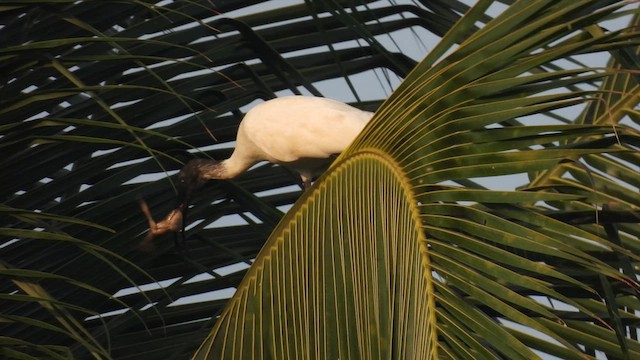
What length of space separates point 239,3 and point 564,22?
4.61 ft

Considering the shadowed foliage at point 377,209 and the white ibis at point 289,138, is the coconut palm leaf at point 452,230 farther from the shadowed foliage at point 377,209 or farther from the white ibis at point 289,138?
the white ibis at point 289,138

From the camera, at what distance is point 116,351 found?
259cm

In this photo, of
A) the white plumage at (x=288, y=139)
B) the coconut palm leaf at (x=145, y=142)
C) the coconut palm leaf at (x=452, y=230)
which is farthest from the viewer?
the white plumage at (x=288, y=139)

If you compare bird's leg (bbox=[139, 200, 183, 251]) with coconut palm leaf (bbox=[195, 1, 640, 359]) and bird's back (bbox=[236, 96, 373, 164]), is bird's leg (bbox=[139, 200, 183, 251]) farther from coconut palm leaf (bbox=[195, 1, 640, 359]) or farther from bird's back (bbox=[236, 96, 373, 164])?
coconut palm leaf (bbox=[195, 1, 640, 359])

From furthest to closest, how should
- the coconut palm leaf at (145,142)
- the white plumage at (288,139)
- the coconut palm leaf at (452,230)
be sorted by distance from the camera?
1. the white plumage at (288,139)
2. the coconut palm leaf at (145,142)
3. the coconut palm leaf at (452,230)

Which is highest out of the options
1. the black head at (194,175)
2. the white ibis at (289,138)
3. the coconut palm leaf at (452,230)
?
the white ibis at (289,138)

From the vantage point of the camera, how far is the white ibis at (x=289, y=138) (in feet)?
9.27

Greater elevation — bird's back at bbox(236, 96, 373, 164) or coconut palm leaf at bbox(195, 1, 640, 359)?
bird's back at bbox(236, 96, 373, 164)

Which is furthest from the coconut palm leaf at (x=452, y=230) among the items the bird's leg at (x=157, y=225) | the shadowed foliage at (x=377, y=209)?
the bird's leg at (x=157, y=225)

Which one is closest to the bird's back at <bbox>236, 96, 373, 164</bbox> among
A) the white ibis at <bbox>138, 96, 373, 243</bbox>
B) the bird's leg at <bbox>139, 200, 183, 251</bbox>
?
the white ibis at <bbox>138, 96, 373, 243</bbox>

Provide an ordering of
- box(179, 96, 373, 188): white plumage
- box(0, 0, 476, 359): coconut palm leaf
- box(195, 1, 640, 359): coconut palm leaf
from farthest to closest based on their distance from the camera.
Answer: box(179, 96, 373, 188): white plumage → box(0, 0, 476, 359): coconut palm leaf → box(195, 1, 640, 359): coconut palm leaf

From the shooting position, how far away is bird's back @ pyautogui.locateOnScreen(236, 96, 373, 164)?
2.81 m

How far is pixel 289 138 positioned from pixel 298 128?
65mm

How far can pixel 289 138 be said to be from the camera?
10.1 ft
